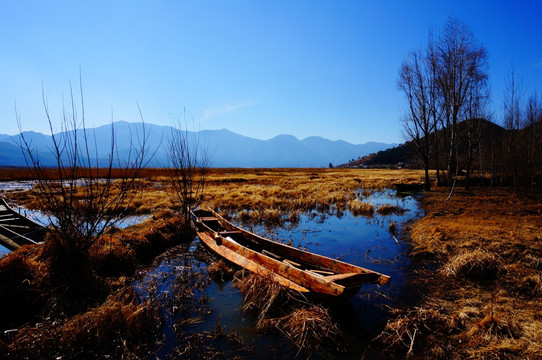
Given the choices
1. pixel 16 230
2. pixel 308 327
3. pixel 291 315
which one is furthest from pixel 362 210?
pixel 16 230

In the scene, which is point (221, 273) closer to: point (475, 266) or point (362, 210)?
point (475, 266)

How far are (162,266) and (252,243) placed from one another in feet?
10.6

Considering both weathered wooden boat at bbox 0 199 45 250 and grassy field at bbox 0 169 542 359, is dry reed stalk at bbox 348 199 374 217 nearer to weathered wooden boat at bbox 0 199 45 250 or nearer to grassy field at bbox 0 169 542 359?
grassy field at bbox 0 169 542 359

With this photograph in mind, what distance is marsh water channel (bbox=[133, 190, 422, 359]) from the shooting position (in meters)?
4.98

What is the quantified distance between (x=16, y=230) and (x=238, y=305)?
10557mm

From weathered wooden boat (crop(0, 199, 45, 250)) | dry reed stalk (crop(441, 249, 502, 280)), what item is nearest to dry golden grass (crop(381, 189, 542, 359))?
dry reed stalk (crop(441, 249, 502, 280))

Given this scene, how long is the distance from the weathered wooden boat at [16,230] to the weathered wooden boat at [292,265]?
18.2ft

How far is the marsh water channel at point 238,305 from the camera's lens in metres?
4.98

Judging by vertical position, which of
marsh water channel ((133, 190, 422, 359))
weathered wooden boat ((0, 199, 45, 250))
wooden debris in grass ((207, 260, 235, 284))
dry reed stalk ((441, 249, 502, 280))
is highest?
weathered wooden boat ((0, 199, 45, 250))

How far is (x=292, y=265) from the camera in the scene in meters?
7.04

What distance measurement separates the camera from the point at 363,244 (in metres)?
11.3

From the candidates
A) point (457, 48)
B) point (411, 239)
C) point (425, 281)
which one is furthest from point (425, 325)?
point (457, 48)

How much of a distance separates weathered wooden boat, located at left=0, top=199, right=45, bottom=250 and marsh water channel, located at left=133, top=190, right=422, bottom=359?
443 centimetres

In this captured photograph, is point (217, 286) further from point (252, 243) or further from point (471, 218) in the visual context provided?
point (471, 218)
